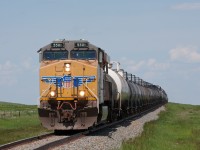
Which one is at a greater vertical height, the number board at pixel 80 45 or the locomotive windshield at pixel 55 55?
the number board at pixel 80 45

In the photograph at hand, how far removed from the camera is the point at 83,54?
77.3ft

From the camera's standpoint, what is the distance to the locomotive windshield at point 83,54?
2350 cm

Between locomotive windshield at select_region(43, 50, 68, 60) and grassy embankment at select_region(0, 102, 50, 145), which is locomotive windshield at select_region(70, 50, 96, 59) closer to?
locomotive windshield at select_region(43, 50, 68, 60)

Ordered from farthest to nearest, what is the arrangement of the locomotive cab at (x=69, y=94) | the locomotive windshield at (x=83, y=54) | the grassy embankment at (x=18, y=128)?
the grassy embankment at (x=18, y=128) < the locomotive windshield at (x=83, y=54) < the locomotive cab at (x=69, y=94)

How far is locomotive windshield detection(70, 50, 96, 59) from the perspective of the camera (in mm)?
23500

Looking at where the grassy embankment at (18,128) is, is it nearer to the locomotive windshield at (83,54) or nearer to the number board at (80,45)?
the locomotive windshield at (83,54)

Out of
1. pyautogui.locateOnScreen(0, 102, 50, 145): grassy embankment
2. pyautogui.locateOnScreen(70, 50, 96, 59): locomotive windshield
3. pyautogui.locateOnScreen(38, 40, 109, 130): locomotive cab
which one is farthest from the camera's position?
pyautogui.locateOnScreen(0, 102, 50, 145): grassy embankment

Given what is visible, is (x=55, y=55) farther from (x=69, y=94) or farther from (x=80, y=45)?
(x=69, y=94)

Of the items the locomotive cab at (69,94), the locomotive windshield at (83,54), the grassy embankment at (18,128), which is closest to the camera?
the locomotive cab at (69,94)

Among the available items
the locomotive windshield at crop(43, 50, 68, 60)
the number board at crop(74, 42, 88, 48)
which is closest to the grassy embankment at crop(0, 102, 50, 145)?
the locomotive windshield at crop(43, 50, 68, 60)

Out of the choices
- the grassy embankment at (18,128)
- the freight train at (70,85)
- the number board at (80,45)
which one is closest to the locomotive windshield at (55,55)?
the freight train at (70,85)

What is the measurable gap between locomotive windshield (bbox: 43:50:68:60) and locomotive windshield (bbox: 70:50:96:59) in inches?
13.3

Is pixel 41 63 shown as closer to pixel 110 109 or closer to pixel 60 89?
pixel 60 89

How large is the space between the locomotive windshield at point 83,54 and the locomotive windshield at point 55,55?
34 cm
